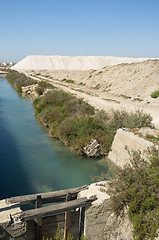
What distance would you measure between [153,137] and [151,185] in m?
4.23

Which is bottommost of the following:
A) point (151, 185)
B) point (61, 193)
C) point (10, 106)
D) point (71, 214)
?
point (10, 106)

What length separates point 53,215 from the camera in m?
6.45

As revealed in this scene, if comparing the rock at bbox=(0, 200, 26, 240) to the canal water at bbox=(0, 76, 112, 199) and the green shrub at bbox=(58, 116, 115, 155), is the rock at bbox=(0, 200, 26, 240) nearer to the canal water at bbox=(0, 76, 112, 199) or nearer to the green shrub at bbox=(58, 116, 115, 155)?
the canal water at bbox=(0, 76, 112, 199)

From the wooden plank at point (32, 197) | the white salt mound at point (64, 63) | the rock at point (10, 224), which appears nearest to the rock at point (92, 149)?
the wooden plank at point (32, 197)

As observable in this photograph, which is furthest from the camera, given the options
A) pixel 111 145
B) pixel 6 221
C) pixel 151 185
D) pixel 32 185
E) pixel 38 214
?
pixel 111 145

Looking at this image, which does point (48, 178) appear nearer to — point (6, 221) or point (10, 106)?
point (6, 221)

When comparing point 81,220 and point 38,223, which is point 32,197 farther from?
point 81,220

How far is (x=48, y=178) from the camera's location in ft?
32.7

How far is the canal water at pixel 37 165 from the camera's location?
946cm

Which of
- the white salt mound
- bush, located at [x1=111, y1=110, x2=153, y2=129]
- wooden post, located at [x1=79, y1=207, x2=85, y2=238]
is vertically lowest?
the white salt mound

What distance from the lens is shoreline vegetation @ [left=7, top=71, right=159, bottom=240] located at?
5699 mm

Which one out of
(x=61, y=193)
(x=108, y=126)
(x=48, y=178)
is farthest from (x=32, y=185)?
(x=108, y=126)

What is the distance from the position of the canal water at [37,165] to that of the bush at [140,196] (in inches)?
136

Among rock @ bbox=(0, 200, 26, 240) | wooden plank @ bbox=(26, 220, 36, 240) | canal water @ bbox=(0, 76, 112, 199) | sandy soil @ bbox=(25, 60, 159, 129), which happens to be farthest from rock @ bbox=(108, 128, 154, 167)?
sandy soil @ bbox=(25, 60, 159, 129)
